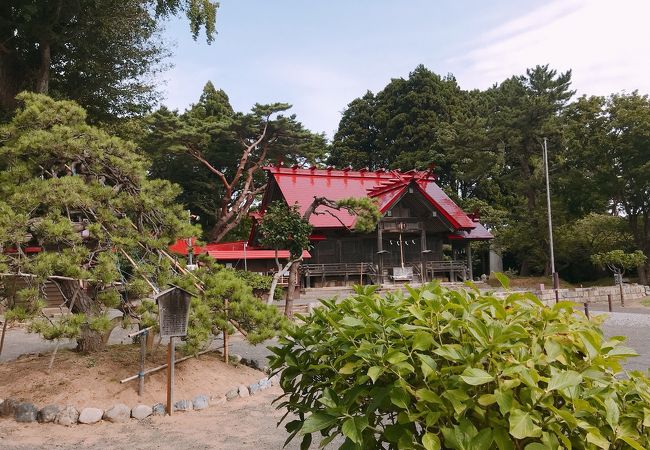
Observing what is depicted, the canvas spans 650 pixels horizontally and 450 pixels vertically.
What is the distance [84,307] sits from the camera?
22.5 ft

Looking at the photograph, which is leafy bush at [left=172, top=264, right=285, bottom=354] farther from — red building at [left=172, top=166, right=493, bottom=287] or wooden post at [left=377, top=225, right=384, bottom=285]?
wooden post at [left=377, top=225, right=384, bottom=285]

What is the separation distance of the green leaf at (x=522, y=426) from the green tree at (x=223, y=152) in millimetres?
26496

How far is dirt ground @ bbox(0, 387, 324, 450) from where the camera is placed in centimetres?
502

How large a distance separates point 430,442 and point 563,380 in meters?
0.48

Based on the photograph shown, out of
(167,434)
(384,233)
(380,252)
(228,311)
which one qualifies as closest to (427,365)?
(167,434)

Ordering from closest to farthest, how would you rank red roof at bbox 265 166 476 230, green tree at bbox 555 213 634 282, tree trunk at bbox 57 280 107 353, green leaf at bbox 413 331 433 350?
1. green leaf at bbox 413 331 433 350
2. tree trunk at bbox 57 280 107 353
3. red roof at bbox 265 166 476 230
4. green tree at bbox 555 213 634 282

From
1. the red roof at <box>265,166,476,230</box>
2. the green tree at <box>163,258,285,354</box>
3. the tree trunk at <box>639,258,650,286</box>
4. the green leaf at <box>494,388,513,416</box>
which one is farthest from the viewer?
the tree trunk at <box>639,258,650,286</box>

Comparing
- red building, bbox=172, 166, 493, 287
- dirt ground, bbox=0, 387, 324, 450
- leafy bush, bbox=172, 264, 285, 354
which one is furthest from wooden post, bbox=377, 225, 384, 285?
dirt ground, bbox=0, 387, 324, 450

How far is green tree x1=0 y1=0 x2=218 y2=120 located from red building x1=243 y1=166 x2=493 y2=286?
404 inches

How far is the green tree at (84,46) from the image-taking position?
1284cm

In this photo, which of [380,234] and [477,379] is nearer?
[477,379]

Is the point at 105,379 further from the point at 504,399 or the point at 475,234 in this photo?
the point at 475,234

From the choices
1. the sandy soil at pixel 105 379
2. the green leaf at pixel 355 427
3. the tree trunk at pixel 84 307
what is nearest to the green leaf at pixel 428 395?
the green leaf at pixel 355 427

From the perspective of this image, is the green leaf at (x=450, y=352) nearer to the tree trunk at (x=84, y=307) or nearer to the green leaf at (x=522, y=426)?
the green leaf at (x=522, y=426)
